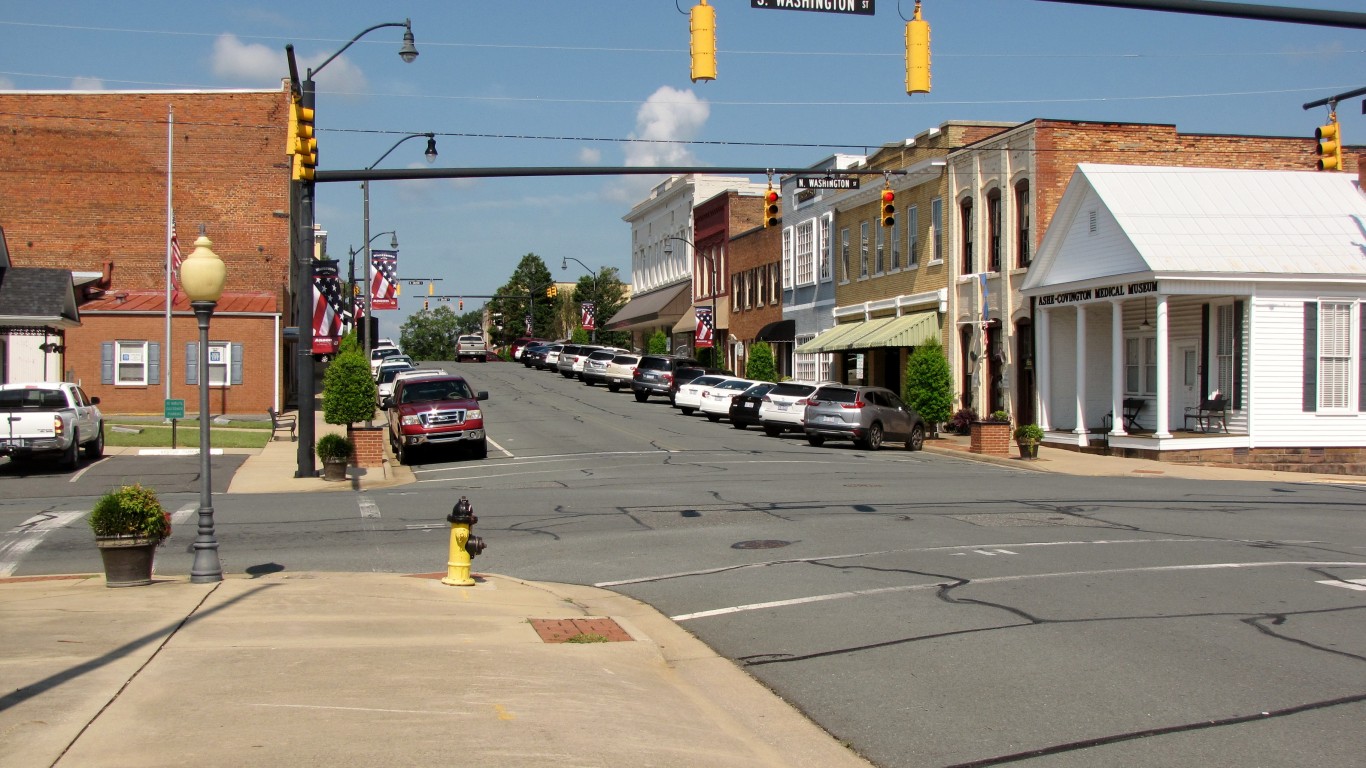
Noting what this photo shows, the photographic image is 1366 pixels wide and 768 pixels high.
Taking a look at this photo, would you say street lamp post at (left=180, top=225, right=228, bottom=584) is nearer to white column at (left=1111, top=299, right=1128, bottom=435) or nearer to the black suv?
white column at (left=1111, top=299, right=1128, bottom=435)

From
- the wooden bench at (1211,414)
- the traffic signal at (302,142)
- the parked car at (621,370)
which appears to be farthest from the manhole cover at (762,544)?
the parked car at (621,370)

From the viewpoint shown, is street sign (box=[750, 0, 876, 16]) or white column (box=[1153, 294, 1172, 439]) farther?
white column (box=[1153, 294, 1172, 439])

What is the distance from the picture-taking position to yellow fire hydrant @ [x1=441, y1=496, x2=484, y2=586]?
1158 cm

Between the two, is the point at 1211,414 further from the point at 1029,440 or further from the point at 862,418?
the point at 862,418

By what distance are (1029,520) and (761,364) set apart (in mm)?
32626

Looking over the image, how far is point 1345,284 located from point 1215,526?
52.1ft

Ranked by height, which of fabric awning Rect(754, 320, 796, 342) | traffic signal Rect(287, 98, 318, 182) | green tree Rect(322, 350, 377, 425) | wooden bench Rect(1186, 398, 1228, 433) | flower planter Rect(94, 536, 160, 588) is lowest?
flower planter Rect(94, 536, 160, 588)

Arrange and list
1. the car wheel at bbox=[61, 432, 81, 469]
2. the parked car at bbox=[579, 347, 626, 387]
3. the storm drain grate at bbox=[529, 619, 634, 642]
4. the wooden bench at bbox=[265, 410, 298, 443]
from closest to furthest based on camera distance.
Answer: the storm drain grate at bbox=[529, 619, 634, 642]
the car wheel at bbox=[61, 432, 81, 469]
the wooden bench at bbox=[265, 410, 298, 443]
the parked car at bbox=[579, 347, 626, 387]

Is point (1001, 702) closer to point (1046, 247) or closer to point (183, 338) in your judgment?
point (1046, 247)

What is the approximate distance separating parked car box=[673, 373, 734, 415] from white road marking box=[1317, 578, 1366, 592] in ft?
103

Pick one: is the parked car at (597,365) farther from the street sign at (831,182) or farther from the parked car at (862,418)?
the street sign at (831,182)

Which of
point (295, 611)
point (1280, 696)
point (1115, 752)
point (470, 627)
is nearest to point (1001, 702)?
point (1115, 752)

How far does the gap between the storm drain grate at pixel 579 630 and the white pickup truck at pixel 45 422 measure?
57.1 feet

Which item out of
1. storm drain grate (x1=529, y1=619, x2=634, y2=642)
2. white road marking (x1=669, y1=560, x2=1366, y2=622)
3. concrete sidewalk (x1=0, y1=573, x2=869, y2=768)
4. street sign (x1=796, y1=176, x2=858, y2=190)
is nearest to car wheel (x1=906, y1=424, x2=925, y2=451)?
street sign (x1=796, y1=176, x2=858, y2=190)
